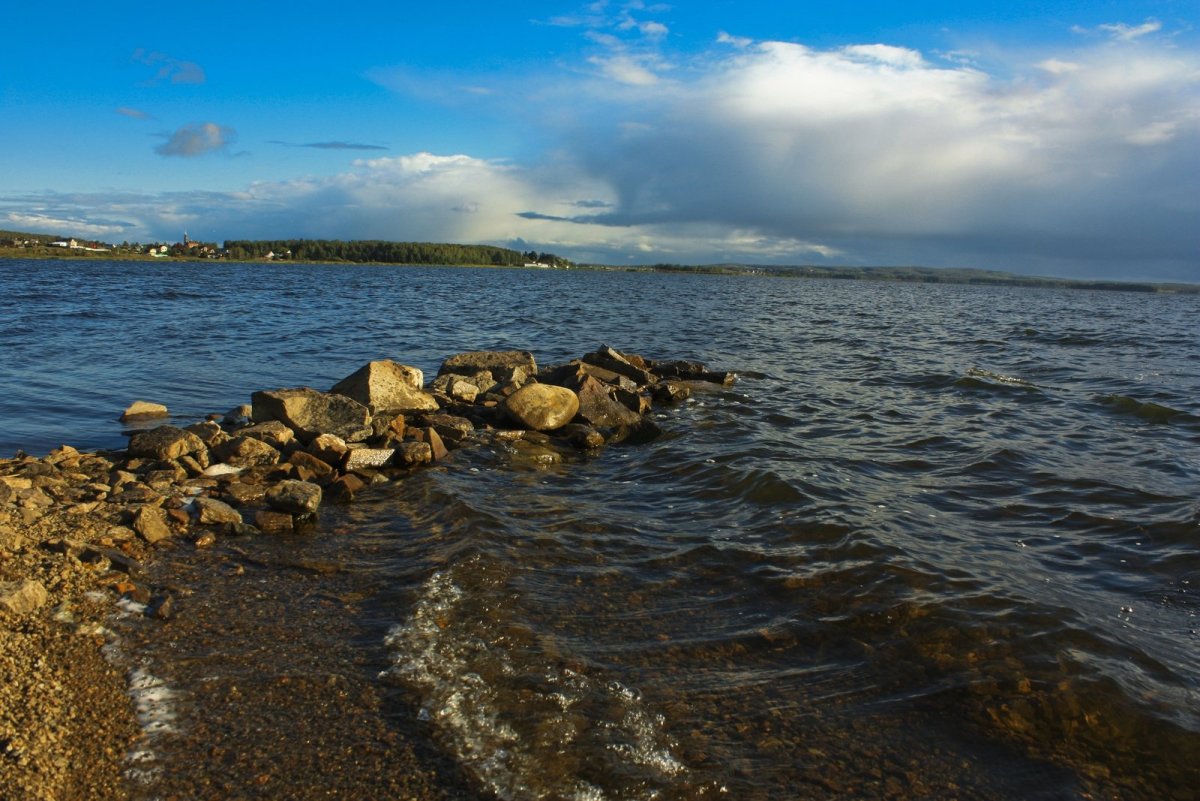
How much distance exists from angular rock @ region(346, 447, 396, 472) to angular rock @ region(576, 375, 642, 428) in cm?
432

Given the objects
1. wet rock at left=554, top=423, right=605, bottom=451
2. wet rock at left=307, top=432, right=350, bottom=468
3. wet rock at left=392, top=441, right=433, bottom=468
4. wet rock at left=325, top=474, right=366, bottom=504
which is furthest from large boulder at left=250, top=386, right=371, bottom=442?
wet rock at left=554, top=423, right=605, bottom=451

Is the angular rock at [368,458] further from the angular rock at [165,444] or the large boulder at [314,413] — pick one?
the angular rock at [165,444]

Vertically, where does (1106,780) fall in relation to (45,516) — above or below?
below

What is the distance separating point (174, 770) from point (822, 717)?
4.18 m

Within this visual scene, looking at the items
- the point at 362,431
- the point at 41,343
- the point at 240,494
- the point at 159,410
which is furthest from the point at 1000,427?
the point at 41,343

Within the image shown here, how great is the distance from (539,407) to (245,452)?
5312 mm

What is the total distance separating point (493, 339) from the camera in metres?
30.2

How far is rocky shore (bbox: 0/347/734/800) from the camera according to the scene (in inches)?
179

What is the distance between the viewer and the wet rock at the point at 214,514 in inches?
322

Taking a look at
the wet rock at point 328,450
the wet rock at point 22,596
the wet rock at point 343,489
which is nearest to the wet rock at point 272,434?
the wet rock at point 328,450

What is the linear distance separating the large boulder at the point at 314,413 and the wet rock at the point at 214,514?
333cm

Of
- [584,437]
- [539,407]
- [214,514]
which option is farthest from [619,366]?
[214,514]

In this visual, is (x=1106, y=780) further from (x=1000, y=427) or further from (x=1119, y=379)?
(x=1119, y=379)

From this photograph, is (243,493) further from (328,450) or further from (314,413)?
(314,413)
